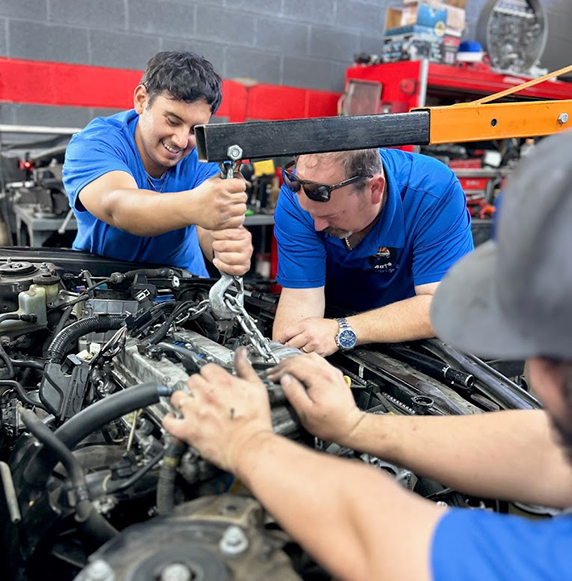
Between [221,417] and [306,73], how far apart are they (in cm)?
475

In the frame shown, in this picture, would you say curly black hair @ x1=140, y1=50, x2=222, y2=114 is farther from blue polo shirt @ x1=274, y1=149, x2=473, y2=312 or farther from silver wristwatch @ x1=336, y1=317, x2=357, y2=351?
silver wristwatch @ x1=336, y1=317, x2=357, y2=351

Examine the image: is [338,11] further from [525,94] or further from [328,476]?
[328,476]

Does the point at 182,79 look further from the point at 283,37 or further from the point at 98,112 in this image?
the point at 283,37

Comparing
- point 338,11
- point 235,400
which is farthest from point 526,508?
point 338,11

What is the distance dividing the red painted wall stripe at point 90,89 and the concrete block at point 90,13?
1.01 ft

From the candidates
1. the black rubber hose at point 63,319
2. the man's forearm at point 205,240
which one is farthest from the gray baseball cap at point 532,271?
the man's forearm at point 205,240

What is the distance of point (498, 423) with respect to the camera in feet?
3.69

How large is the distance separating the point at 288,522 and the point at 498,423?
52 centimetres

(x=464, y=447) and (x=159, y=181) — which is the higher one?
(x=159, y=181)

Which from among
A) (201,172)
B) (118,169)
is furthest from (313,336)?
(201,172)

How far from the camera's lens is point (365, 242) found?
215 cm

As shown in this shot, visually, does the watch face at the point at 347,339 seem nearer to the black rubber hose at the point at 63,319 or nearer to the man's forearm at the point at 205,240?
the black rubber hose at the point at 63,319

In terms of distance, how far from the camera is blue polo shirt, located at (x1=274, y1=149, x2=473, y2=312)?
2096 mm

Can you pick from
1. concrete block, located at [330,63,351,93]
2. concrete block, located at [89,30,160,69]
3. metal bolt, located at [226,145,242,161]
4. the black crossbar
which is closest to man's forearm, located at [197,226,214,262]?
the black crossbar
